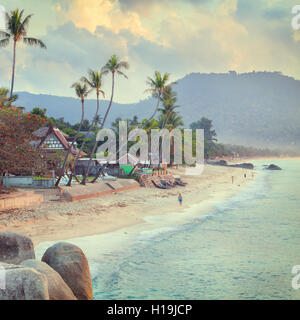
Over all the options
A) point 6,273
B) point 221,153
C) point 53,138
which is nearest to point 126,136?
point 53,138

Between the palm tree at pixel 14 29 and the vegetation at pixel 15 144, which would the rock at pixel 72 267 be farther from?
the palm tree at pixel 14 29

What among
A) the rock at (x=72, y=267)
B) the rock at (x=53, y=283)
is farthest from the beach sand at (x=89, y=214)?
the rock at (x=53, y=283)

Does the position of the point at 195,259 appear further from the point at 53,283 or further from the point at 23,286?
the point at 23,286

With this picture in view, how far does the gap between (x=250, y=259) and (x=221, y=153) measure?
424 ft

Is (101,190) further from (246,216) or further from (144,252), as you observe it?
(144,252)

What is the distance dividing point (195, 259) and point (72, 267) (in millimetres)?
6458

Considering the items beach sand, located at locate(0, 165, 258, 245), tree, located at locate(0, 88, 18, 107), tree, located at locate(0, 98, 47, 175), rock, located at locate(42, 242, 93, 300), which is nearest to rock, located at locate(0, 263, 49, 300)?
rock, located at locate(42, 242, 93, 300)

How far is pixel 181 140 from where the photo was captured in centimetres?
5394

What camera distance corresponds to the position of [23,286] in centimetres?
561

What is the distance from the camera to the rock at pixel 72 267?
8172 mm

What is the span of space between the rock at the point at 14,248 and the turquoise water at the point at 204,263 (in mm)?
2566

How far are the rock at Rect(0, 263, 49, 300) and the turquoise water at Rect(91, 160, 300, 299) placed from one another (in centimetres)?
431

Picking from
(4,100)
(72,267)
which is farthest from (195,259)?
(4,100)

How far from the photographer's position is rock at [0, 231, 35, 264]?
8.08 m
